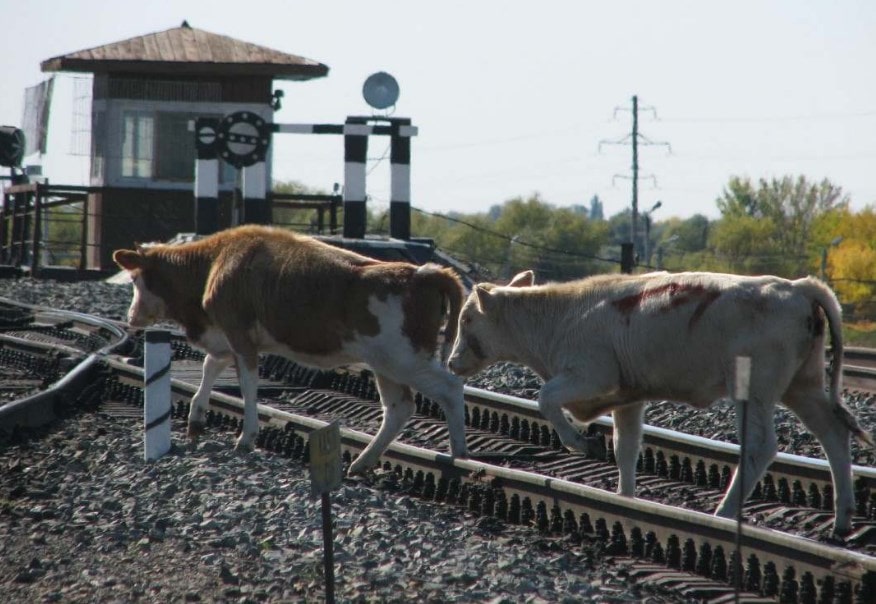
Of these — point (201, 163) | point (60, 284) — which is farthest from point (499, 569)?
point (201, 163)

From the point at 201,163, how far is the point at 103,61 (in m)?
7.29

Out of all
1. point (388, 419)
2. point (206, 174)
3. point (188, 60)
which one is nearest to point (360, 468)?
point (388, 419)

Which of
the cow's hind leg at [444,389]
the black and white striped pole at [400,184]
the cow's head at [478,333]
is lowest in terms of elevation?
the cow's hind leg at [444,389]

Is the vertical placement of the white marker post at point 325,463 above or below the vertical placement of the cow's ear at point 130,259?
below

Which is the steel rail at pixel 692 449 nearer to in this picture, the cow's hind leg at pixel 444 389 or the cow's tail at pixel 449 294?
the cow's hind leg at pixel 444 389

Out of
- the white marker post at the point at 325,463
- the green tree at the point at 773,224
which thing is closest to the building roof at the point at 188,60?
the white marker post at the point at 325,463

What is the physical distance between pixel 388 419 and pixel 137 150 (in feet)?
92.0

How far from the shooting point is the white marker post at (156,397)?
11516 millimetres

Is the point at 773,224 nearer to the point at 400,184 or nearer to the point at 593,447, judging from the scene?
the point at 400,184

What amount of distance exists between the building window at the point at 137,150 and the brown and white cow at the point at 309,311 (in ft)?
82.5

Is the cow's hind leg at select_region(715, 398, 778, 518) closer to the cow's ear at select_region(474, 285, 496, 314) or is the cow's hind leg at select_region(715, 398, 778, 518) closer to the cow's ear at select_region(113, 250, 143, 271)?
the cow's ear at select_region(474, 285, 496, 314)

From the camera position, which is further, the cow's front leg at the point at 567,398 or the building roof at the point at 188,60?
the building roof at the point at 188,60

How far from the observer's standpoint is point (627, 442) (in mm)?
9734

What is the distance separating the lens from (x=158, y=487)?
33.3ft
